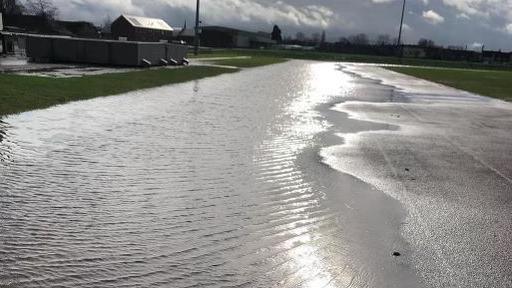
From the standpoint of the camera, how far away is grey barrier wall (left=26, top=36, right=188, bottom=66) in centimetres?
3409

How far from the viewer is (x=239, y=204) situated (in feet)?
22.9

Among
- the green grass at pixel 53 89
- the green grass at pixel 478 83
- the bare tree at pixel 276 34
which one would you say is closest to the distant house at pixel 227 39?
the bare tree at pixel 276 34

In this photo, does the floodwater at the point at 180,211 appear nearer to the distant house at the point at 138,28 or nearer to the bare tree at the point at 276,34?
the distant house at the point at 138,28

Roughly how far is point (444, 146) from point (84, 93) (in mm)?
11308

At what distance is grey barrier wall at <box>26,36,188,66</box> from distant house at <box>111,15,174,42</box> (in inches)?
3189

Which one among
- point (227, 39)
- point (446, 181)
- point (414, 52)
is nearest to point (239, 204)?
point (446, 181)

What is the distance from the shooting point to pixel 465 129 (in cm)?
1533

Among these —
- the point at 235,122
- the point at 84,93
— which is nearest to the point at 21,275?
the point at 235,122

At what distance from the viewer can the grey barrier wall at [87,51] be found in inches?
1342

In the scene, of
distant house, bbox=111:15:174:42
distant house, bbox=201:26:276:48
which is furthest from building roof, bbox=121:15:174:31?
distant house, bbox=201:26:276:48

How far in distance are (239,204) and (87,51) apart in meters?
30.7

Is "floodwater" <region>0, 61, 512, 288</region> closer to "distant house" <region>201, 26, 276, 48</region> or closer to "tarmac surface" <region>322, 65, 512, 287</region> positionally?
"tarmac surface" <region>322, 65, 512, 287</region>

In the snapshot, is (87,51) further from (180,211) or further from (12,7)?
(12,7)

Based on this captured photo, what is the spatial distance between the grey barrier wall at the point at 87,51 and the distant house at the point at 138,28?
81.0 meters
